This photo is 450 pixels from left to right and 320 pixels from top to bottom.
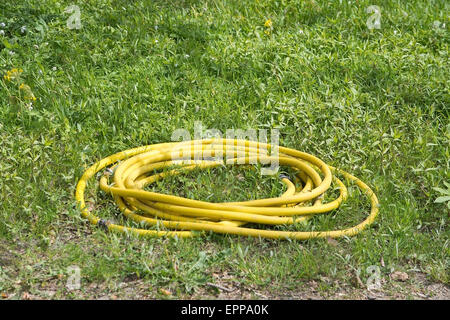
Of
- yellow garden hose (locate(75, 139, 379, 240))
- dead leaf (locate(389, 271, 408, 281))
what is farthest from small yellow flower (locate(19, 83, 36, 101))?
dead leaf (locate(389, 271, 408, 281))

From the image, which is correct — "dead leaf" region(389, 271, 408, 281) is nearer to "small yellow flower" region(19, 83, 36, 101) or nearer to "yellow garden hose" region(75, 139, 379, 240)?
"yellow garden hose" region(75, 139, 379, 240)

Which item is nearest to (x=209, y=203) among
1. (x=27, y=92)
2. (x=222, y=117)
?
(x=222, y=117)

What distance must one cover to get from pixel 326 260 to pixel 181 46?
2.62 m

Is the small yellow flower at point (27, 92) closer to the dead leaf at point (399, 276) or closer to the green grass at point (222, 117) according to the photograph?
the green grass at point (222, 117)

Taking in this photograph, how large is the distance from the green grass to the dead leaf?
3 centimetres

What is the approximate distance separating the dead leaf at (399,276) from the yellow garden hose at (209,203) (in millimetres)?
346

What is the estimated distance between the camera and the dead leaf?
3.60 meters

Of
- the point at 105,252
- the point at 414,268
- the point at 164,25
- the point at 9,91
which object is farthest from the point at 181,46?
the point at 414,268

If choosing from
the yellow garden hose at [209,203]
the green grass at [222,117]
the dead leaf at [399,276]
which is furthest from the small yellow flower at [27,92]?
the dead leaf at [399,276]

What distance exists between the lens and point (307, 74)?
5250 mm

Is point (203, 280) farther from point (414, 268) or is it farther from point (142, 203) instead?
point (414, 268)

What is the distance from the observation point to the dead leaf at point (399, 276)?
3.60 meters

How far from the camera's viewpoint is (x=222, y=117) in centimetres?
485

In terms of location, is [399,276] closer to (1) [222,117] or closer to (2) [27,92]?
(1) [222,117]
